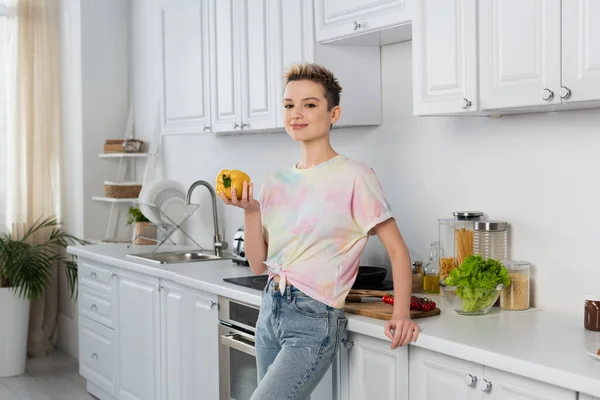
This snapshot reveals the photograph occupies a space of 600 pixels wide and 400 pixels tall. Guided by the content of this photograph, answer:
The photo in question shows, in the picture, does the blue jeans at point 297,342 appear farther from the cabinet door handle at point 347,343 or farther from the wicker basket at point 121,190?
the wicker basket at point 121,190

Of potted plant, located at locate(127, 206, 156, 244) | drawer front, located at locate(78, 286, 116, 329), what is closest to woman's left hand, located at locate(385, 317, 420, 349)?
drawer front, located at locate(78, 286, 116, 329)

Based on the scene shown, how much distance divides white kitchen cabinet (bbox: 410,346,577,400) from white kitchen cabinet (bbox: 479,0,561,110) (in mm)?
754

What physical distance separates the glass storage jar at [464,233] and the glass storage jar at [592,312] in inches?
22.3

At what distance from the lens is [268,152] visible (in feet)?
13.3

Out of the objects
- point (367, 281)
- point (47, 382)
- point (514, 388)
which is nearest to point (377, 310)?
point (367, 281)

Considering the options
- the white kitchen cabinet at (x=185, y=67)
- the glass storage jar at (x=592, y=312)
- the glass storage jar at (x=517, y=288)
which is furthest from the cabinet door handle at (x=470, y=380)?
the white kitchen cabinet at (x=185, y=67)

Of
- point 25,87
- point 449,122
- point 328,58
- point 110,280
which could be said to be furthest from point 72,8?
point 449,122

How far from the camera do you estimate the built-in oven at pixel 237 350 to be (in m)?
3.04

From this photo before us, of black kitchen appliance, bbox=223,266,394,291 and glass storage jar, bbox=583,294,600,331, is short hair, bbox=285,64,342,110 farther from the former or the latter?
glass storage jar, bbox=583,294,600,331

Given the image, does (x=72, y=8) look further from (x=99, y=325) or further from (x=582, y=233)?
(x=582, y=233)

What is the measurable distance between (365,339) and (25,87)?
3.76 meters

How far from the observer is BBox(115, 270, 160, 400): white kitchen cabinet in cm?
383

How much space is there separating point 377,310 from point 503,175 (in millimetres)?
693

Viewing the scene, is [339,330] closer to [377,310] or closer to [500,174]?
[377,310]
